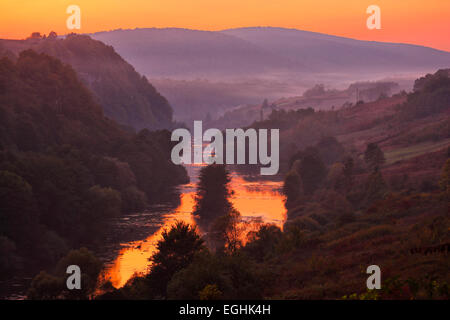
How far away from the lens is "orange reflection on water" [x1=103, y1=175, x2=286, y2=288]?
63.0 meters

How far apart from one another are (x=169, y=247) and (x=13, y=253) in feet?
84.8

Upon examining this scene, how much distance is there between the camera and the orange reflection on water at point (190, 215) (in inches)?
2479

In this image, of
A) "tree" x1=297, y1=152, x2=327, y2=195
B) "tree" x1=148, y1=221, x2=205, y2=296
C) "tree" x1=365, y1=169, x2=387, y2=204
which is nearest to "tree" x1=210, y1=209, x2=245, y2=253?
"tree" x1=148, y1=221, x2=205, y2=296

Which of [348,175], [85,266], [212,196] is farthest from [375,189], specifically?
[85,266]

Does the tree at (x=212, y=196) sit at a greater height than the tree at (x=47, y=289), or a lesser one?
greater

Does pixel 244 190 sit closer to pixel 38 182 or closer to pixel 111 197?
pixel 111 197

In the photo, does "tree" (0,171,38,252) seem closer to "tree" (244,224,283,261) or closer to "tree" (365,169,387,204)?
"tree" (244,224,283,261)

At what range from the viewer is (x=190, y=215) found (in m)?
96.2

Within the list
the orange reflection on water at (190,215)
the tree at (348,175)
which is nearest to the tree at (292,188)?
the orange reflection on water at (190,215)

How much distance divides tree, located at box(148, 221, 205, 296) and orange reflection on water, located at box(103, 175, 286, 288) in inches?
426

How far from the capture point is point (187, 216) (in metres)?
95.1

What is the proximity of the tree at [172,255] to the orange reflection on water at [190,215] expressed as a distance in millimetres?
10829

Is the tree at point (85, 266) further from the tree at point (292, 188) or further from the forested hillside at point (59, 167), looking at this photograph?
the tree at point (292, 188)
